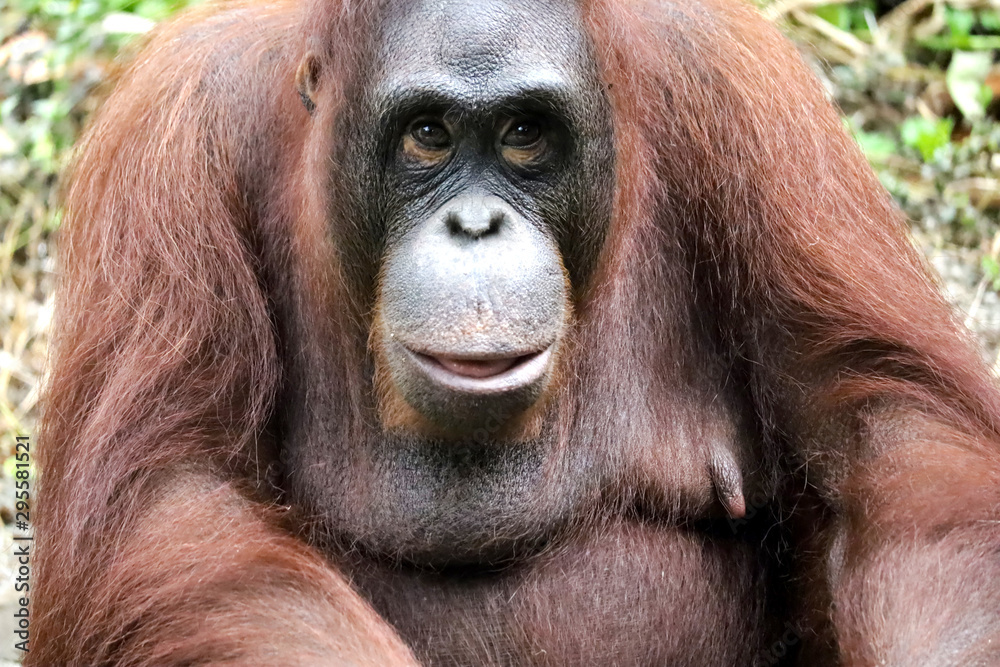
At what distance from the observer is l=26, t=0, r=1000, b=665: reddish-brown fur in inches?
107

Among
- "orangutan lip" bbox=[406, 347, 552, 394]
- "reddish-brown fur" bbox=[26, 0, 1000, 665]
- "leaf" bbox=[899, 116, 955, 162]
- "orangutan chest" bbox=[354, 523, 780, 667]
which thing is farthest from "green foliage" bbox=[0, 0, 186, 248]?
"orangutan lip" bbox=[406, 347, 552, 394]

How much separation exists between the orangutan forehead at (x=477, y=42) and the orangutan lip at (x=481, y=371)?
54cm

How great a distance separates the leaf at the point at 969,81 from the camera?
541cm

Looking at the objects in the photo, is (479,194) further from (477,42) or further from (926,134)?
(926,134)

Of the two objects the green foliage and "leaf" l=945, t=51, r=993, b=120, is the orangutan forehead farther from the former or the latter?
"leaf" l=945, t=51, r=993, b=120

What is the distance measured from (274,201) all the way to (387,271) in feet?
1.55

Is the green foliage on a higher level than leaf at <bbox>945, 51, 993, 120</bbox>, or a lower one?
lower

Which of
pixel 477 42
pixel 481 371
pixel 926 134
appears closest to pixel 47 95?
pixel 926 134

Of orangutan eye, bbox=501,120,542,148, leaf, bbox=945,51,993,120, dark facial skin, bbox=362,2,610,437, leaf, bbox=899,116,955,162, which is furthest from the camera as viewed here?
leaf, bbox=945,51,993,120

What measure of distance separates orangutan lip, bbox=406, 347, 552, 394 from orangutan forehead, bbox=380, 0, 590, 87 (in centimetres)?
54

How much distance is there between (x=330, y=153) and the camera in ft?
9.07

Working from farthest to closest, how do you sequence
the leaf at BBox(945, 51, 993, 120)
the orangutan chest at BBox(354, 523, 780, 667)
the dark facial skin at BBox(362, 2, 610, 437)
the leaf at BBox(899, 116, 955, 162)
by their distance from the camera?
1. the leaf at BBox(945, 51, 993, 120)
2. the leaf at BBox(899, 116, 955, 162)
3. the orangutan chest at BBox(354, 523, 780, 667)
4. the dark facial skin at BBox(362, 2, 610, 437)

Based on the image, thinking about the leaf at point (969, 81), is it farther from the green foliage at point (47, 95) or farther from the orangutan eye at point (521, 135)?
the orangutan eye at point (521, 135)

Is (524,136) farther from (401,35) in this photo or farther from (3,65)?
(3,65)
